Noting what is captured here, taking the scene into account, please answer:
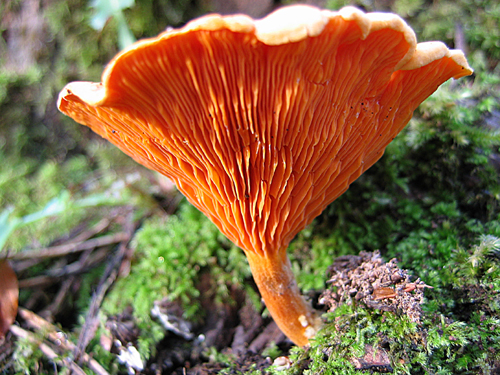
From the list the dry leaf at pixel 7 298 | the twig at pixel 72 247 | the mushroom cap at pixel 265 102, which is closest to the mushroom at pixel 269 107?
the mushroom cap at pixel 265 102

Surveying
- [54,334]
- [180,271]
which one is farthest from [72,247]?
[180,271]

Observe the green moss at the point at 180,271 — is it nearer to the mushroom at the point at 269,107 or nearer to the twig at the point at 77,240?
the mushroom at the point at 269,107

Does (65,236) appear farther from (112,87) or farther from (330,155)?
(330,155)

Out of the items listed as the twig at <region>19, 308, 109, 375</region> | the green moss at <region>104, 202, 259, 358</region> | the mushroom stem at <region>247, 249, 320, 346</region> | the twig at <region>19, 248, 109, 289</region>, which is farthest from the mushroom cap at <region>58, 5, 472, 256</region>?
the twig at <region>19, 248, 109, 289</region>

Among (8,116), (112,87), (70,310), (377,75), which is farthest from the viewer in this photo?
(8,116)

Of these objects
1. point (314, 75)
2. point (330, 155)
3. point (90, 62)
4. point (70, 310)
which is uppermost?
point (90, 62)

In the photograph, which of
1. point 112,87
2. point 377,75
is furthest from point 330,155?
point 112,87
